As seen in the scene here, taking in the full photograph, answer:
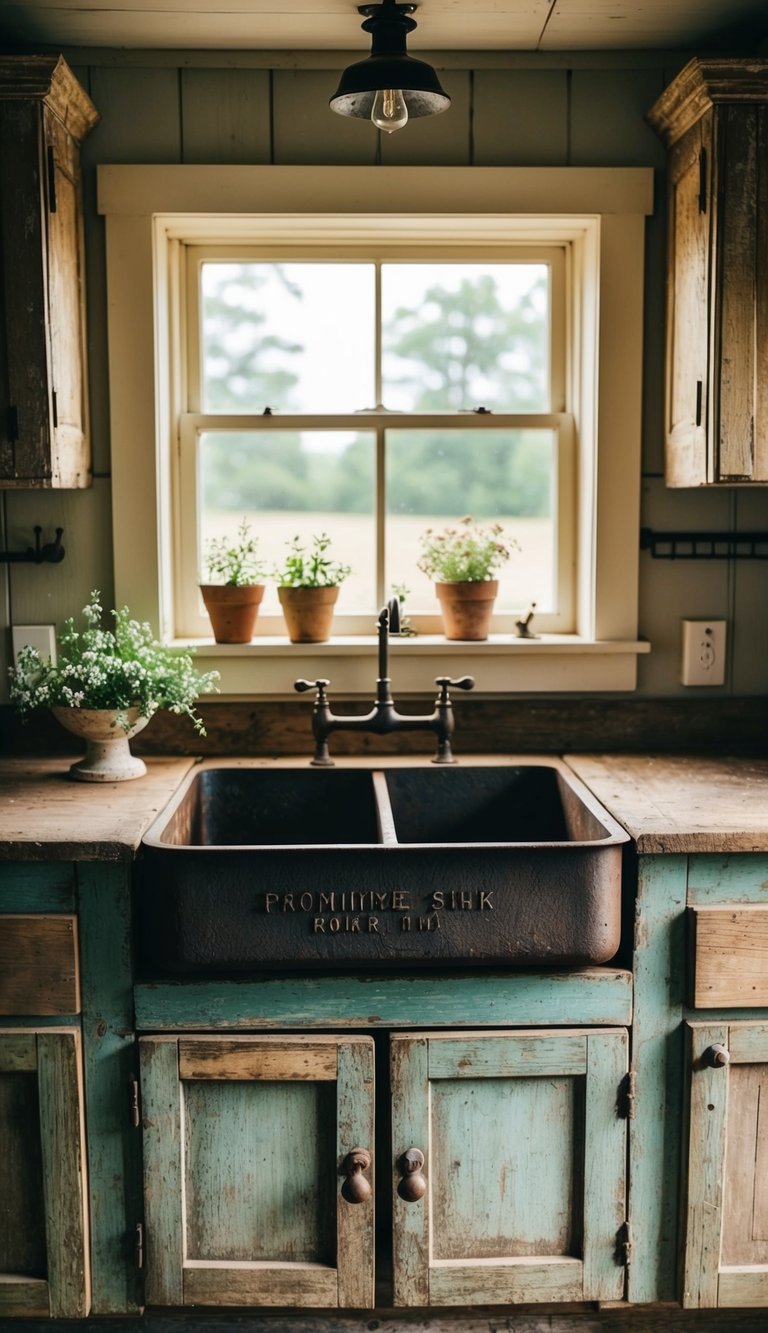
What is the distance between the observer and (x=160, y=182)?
8.57 ft

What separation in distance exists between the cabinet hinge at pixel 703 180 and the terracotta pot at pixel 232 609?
1.25 meters

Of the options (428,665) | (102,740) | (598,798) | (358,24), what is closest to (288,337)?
(358,24)

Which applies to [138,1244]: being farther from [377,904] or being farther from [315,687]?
[315,687]

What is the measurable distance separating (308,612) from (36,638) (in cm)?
62

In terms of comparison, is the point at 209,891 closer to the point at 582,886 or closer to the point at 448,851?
the point at 448,851

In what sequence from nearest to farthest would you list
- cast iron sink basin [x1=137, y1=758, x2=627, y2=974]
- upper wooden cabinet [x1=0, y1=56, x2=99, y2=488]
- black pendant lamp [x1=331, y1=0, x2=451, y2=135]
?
cast iron sink basin [x1=137, y1=758, x2=627, y2=974]
black pendant lamp [x1=331, y1=0, x2=451, y2=135]
upper wooden cabinet [x1=0, y1=56, x2=99, y2=488]

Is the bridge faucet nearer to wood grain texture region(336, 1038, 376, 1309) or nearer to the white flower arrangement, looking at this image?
the white flower arrangement

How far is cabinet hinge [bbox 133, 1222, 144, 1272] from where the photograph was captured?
208 cm

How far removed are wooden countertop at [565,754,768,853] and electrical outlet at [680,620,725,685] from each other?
20cm

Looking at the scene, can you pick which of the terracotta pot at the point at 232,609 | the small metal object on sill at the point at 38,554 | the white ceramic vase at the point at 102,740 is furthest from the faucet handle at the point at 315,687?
the small metal object on sill at the point at 38,554

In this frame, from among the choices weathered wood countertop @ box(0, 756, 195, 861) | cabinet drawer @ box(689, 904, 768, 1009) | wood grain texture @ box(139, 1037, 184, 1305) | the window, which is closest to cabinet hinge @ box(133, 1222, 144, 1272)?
wood grain texture @ box(139, 1037, 184, 1305)

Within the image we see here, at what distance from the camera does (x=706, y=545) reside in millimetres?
2775

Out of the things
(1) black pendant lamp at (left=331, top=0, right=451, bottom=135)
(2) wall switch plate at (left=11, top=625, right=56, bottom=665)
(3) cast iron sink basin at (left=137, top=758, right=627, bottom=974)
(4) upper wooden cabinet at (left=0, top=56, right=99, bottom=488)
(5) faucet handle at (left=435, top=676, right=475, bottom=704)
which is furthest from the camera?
(2) wall switch plate at (left=11, top=625, right=56, bottom=665)

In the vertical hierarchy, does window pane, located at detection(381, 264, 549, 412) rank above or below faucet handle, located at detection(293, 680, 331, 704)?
above
